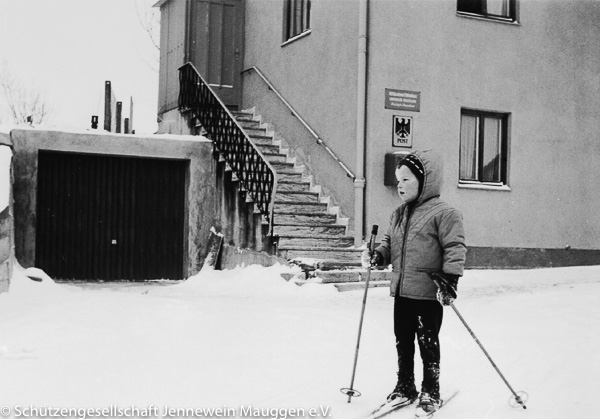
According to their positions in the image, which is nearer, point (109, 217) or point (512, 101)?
point (512, 101)

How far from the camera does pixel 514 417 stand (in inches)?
203

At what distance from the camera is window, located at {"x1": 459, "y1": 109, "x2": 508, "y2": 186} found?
13102 mm

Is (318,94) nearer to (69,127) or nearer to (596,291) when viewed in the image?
(69,127)

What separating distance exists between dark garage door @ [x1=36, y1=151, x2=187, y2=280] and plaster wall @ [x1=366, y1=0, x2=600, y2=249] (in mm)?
4082

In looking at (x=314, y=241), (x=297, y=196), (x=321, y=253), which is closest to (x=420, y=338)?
(x=321, y=253)

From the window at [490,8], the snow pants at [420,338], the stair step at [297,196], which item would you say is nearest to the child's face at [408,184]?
the snow pants at [420,338]

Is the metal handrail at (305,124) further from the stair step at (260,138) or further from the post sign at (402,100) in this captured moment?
the post sign at (402,100)

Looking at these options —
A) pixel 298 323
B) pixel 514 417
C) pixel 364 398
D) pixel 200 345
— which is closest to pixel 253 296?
pixel 298 323

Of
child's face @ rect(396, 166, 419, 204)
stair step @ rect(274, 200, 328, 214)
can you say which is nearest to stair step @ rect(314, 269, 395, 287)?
stair step @ rect(274, 200, 328, 214)

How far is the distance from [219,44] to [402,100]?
581 cm

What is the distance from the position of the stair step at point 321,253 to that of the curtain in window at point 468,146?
2.55m

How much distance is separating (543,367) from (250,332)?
2548mm

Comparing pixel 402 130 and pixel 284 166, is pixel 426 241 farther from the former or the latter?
pixel 284 166

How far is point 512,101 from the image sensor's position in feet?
43.2
